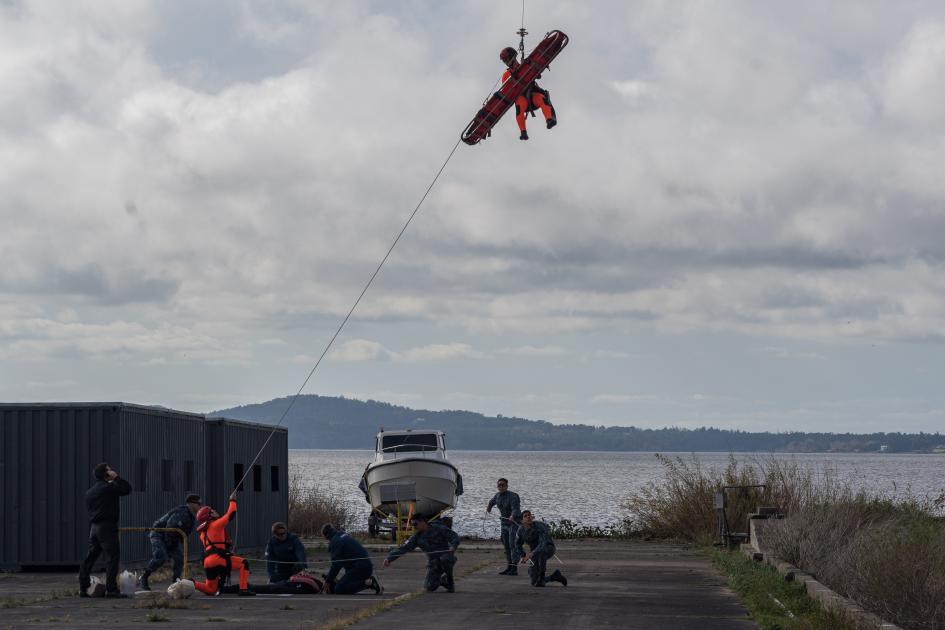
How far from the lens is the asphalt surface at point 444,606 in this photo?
1639cm

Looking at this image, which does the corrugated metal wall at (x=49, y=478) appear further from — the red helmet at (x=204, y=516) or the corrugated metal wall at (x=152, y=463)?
the red helmet at (x=204, y=516)

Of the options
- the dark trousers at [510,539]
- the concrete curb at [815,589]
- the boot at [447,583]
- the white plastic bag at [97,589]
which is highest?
the dark trousers at [510,539]

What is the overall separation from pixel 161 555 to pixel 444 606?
5.12 m

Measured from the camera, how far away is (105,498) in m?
19.3

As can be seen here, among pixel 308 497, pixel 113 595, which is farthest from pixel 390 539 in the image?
pixel 113 595

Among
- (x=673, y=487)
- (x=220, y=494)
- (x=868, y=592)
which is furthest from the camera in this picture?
(x=673, y=487)

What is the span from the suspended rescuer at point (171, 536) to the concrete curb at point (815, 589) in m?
9.33

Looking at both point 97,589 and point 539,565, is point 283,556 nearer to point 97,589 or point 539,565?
Answer: point 97,589

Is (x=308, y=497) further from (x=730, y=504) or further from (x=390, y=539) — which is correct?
(x=730, y=504)

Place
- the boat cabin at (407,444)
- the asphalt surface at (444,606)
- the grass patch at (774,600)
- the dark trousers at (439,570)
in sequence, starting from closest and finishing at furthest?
the grass patch at (774,600)
the asphalt surface at (444,606)
the dark trousers at (439,570)
the boat cabin at (407,444)

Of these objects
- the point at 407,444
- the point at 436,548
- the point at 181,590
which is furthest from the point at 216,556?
the point at 407,444

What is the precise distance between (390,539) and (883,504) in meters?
13.9

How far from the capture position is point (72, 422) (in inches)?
953

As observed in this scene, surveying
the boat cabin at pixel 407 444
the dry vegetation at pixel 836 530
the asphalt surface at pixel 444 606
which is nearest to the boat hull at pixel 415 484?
the boat cabin at pixel 407 444
